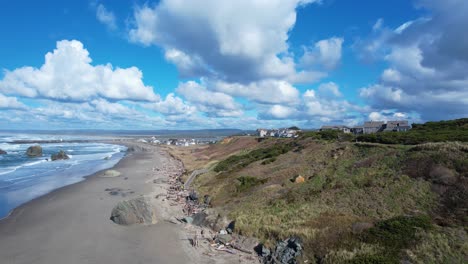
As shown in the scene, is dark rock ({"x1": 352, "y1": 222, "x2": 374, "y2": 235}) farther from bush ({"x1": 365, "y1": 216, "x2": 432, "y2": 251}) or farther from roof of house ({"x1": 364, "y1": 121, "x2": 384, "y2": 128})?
roof of house ({"x1": 364, "y1": 121, "x2": 384, "y2": 128})

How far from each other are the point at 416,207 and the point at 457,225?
271 cm

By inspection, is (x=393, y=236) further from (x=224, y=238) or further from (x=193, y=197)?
(x=193, y=197)

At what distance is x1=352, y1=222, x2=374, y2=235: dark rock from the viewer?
1422cm

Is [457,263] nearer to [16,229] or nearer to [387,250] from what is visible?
[387,250]

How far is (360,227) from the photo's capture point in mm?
14500

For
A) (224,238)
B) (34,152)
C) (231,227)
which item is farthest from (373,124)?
(34,152)

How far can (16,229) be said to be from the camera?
1880cm

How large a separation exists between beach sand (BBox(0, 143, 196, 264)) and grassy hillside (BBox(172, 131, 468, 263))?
167 inches

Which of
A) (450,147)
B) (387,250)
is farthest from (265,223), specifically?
(450,147)

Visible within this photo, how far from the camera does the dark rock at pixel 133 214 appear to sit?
19.4 metres

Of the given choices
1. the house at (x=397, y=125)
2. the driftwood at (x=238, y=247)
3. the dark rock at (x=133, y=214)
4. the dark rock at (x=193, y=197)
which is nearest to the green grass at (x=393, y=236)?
the driftwood at (x=238, y=247)

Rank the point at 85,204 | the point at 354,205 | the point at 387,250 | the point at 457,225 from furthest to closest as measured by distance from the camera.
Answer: the point at 85,204 < the point at 354,205 < the point at 457,225 < the point at 387,250

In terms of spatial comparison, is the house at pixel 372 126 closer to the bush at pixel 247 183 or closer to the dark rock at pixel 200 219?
the bush at pixel 247 183

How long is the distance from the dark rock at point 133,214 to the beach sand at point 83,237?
45 centimetres
